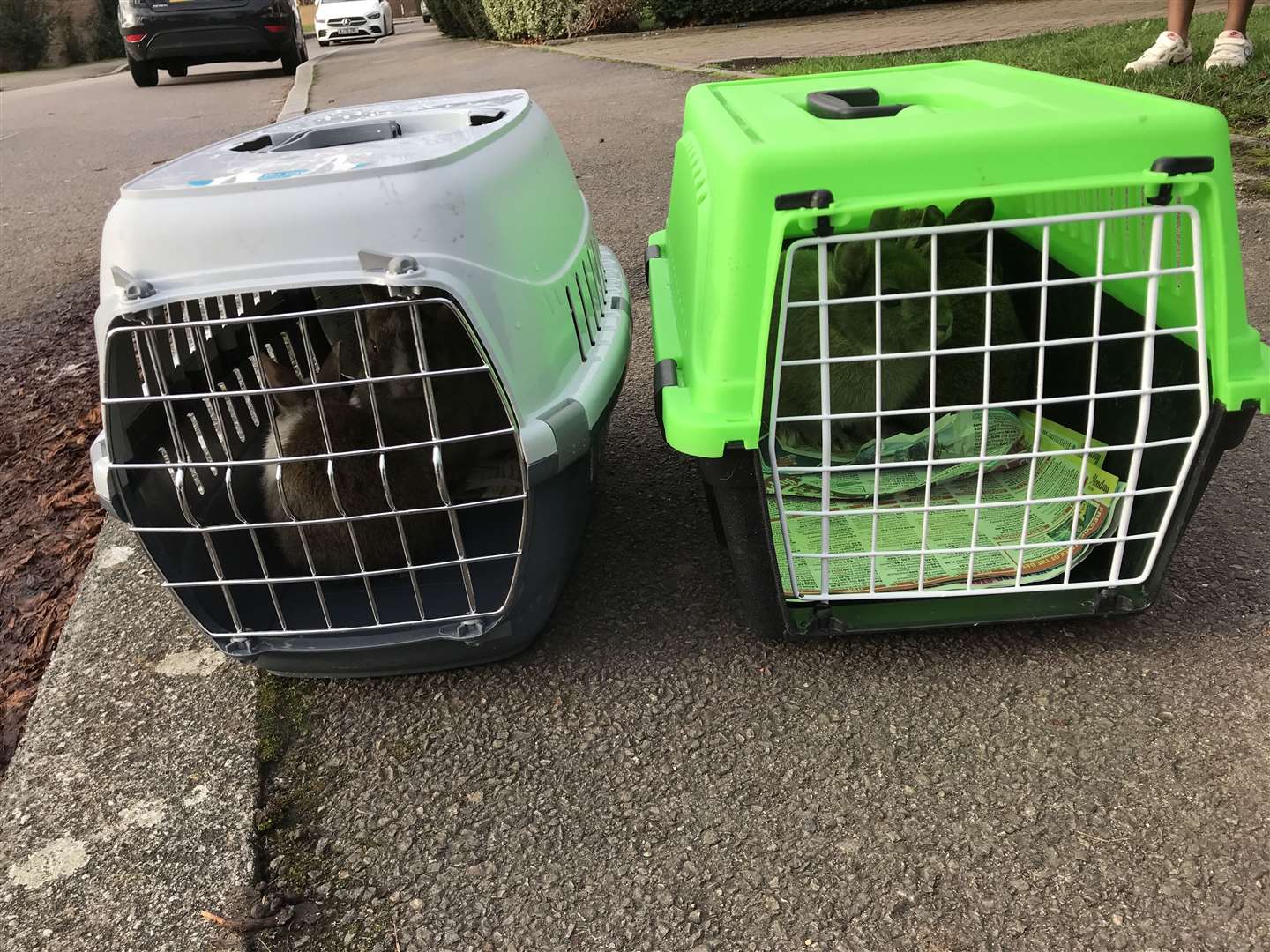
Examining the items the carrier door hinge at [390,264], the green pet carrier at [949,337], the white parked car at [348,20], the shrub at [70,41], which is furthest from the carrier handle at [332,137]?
the shrub at [70,41]

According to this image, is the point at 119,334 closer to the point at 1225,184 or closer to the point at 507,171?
the point at 507,171

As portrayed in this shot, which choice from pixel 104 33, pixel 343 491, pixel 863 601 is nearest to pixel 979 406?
pixel 863 601

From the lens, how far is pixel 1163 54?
423cm

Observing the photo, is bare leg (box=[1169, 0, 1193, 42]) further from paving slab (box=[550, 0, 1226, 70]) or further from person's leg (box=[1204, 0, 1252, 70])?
paving slab (box=[550, 0, 1226, 70])

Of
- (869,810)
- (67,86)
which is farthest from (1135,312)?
(67,86)

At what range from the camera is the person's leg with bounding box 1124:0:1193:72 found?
4211 mm

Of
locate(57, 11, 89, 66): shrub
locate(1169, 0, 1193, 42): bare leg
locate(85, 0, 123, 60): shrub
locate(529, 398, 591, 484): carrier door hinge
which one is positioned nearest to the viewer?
locate(529, 398, 591, 484): carrier door hinge

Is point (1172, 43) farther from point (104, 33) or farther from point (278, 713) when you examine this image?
point (104, 33)

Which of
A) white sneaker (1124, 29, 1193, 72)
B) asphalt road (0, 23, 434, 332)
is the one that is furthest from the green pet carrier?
white sneaker (1124, 29, 1193, 72)

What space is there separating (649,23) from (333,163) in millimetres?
11469

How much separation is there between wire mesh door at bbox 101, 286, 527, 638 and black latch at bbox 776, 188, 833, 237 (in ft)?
1.46

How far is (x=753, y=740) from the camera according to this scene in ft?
4.28

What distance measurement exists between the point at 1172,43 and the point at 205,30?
9.30 metres

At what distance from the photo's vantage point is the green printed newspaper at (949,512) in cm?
139
